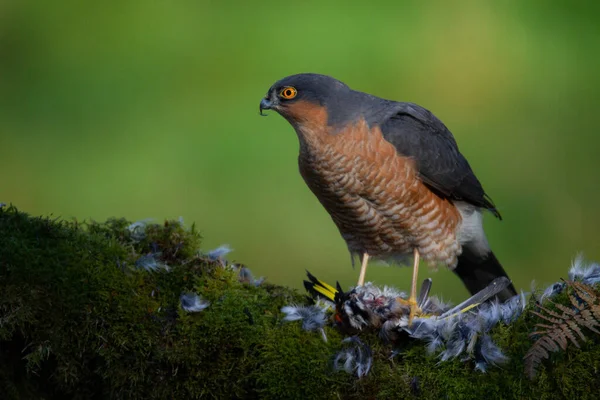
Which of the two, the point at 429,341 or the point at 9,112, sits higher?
the point at 9,112

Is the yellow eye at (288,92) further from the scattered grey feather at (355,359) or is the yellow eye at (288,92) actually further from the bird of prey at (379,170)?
the scattered grey feather at (355,359)

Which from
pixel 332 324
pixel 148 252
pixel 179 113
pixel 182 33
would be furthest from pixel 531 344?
pixel 182 33

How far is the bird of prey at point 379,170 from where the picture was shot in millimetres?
4203

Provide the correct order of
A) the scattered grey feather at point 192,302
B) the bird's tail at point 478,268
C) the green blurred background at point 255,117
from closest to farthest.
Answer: the scattered grey feather at point 192,302 < the bird's tail at point 478,268 < the green blurred background at point 255,117

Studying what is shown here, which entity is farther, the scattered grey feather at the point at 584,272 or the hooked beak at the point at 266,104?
the hooked beak at the point at 266,104

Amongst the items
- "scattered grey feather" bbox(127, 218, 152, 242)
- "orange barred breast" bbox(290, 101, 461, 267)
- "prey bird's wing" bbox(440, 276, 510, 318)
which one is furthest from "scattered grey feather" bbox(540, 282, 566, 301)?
"scattered grey feather" bbox(127, 218, 152, 242)

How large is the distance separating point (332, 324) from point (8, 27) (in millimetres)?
6586

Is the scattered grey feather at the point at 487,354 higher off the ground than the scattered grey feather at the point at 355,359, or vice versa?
the scattered grey feather at the point at 355,359

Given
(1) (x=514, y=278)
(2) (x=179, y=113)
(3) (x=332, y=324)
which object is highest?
(2) (x=179, y=113)

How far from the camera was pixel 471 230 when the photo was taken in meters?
4.79

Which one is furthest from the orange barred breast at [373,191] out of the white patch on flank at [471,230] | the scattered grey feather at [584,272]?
the scattered grey feather at [584,272]

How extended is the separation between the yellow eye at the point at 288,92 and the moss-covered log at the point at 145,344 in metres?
1.33

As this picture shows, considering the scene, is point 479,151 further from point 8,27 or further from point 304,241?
point 8,27

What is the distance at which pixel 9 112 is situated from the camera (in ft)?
26.9
